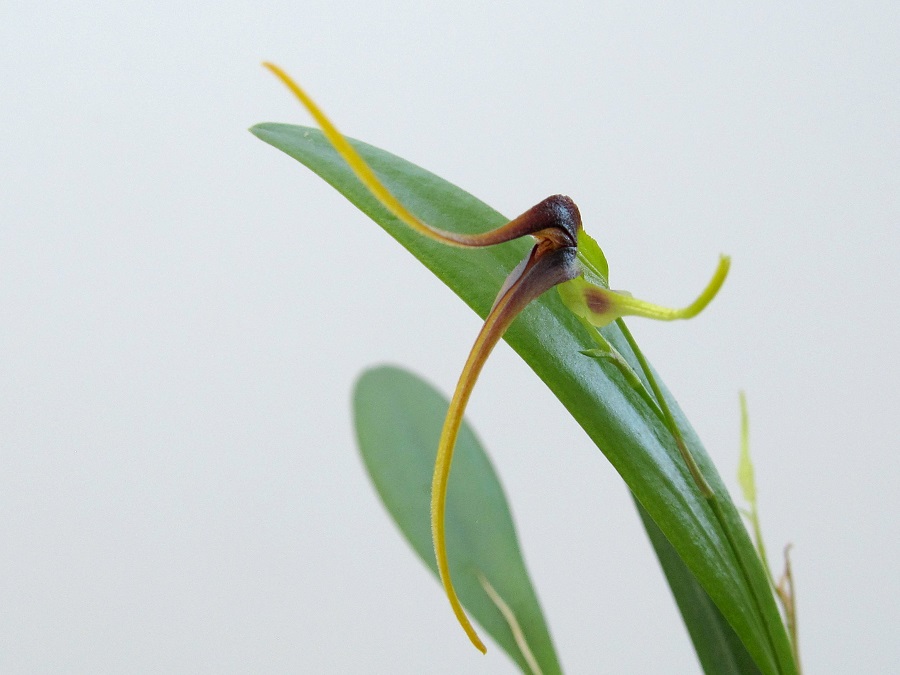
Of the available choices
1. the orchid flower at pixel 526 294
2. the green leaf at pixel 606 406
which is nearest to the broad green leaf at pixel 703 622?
the green leaf at pixel 606 406

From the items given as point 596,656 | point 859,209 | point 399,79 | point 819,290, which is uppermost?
point 399,79

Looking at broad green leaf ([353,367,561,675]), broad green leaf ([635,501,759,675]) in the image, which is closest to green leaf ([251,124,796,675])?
broad green leaf ([635,501,759,675])

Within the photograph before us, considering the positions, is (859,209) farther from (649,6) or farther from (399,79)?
(399,79)

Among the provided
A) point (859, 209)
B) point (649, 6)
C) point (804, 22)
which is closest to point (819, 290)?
point (859, 209)

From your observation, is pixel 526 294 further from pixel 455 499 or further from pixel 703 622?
pixel 455 499

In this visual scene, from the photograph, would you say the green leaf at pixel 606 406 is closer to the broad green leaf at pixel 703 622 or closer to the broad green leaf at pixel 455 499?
the broad green leaf at pixel 703 622

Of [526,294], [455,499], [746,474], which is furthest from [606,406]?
[455,499]
